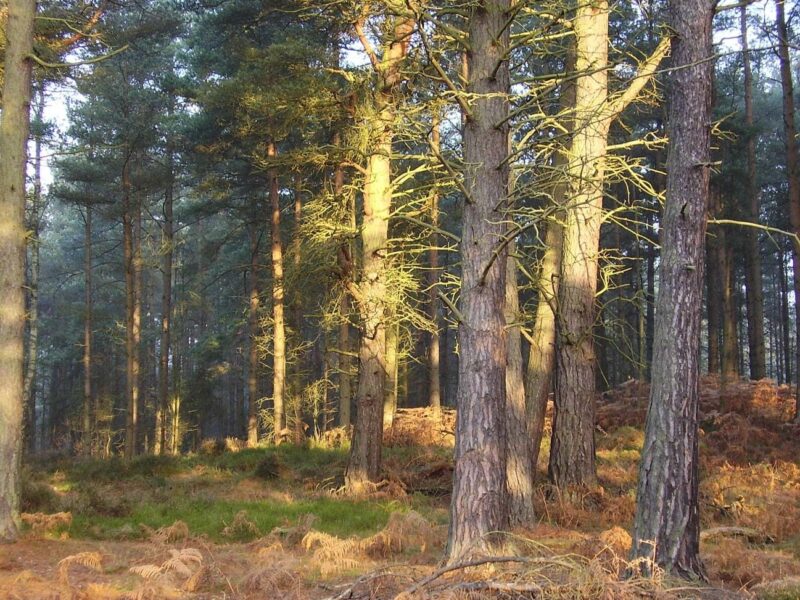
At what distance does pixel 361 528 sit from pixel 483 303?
490cm

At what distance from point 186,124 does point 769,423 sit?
1731cm

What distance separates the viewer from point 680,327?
17.4 feet

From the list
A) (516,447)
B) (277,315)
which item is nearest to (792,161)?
(516,447)

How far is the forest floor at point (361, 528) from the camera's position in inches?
202

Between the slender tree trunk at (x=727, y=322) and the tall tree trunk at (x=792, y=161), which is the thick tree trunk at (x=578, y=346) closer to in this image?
the tall tree trunk at (x=792, y=161)

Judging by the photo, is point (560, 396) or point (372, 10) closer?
point (560, 396)

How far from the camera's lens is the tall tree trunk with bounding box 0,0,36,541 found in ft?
27.6

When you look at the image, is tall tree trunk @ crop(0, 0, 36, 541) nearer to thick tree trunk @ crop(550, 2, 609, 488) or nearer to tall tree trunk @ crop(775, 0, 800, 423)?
thick tree trunk @ crop(550, 2, 609, 488)

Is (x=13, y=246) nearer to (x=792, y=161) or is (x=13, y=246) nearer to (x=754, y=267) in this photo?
(x=792, y=161)

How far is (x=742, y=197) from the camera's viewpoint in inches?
965

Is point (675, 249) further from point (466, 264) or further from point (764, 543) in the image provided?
point (764, 543)

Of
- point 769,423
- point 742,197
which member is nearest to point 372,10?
point 769,423

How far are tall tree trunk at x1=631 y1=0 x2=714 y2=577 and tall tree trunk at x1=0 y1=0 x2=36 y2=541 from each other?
7.41 meters

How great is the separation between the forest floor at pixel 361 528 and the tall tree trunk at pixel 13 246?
0.90 meters
